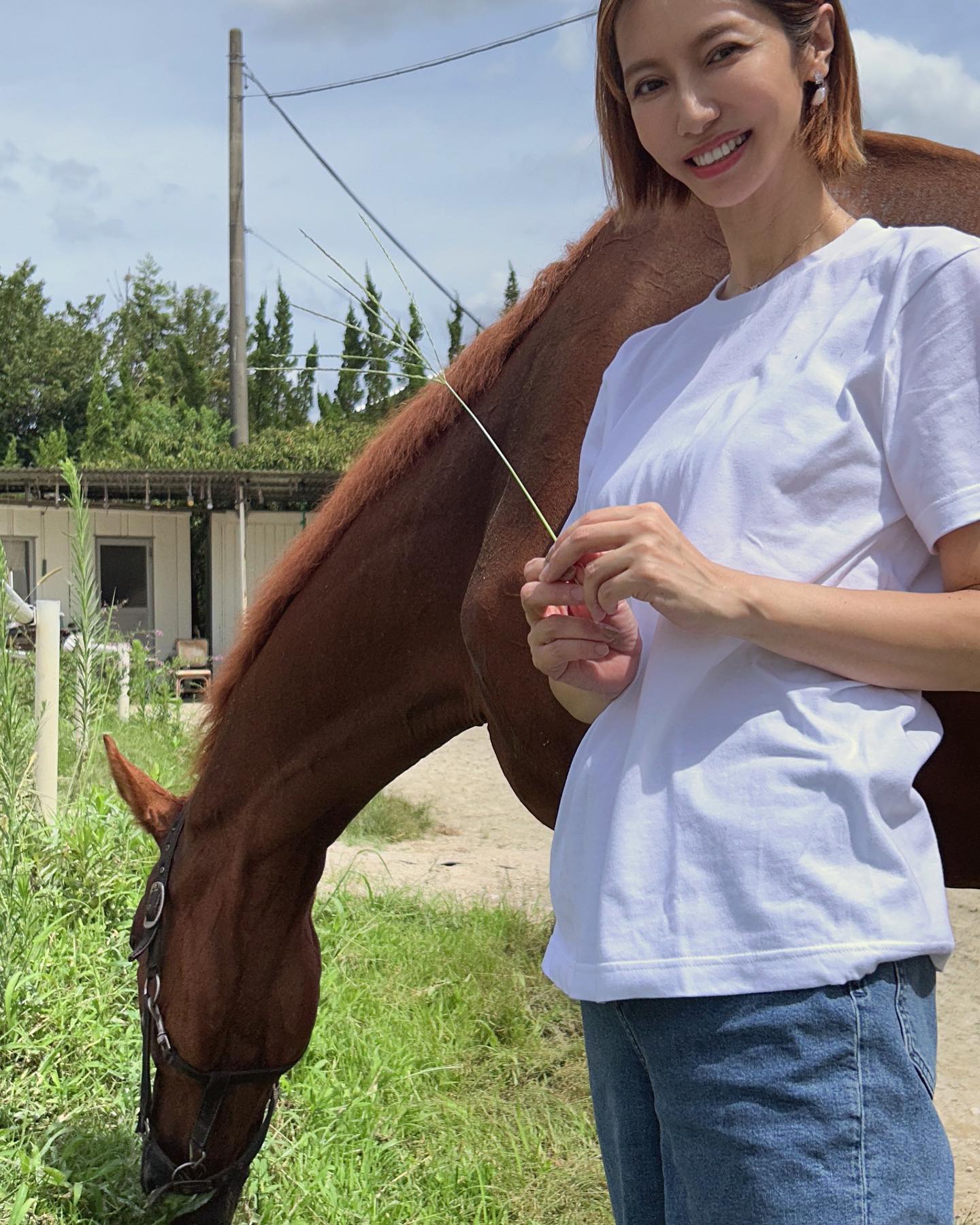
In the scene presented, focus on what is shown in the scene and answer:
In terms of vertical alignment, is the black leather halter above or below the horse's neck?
below

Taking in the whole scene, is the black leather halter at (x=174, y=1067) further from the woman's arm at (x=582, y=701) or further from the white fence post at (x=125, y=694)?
the white fence post at (x=125, y=694)

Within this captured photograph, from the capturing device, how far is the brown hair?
103cm

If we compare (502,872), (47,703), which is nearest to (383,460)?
(47,703)

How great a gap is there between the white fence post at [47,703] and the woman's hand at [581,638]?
3.01 metres

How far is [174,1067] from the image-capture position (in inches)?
94.4

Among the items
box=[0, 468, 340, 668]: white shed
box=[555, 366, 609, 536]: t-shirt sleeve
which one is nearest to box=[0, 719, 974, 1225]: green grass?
box=[555, 366, 609, 536]: t-shirt sleeve

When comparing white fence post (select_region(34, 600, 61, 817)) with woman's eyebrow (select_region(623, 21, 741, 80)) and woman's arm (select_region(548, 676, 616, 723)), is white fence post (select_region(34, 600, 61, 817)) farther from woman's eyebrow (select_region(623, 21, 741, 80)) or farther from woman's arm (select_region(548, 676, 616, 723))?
woman's eyebrow (select_region(623, 21, 741, 80))

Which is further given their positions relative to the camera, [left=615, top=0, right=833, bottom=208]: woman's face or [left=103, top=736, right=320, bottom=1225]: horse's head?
[left=103, top=736, right=320, bottom=1225]: horse's head

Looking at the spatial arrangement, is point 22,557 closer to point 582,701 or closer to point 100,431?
point 100,431

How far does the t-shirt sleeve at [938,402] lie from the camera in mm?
892

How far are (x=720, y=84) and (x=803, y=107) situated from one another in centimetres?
10

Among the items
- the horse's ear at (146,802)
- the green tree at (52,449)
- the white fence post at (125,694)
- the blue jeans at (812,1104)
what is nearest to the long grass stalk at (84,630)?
the horse's ear at (146,802)

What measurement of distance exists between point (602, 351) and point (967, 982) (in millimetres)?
3503

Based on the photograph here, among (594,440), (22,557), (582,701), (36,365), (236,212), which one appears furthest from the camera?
(36,365)
